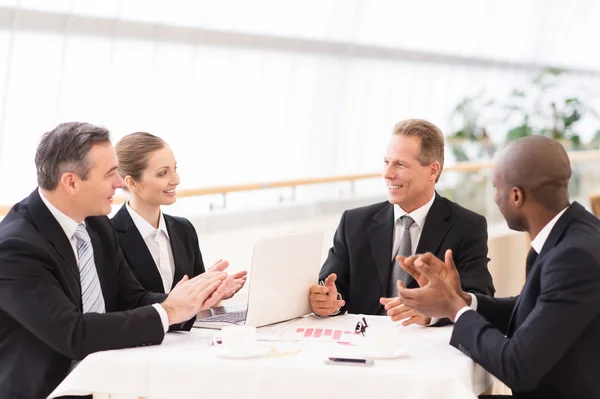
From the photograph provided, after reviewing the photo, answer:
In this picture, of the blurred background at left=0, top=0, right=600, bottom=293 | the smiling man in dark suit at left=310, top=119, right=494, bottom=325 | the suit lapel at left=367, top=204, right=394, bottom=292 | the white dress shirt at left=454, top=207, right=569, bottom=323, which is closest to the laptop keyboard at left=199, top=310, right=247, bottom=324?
the smiling man in dark suit at left=310, top=119, right=494, bottom=325

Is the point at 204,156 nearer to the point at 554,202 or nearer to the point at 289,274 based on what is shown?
the point at 289,274

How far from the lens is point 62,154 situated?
8.86 ft

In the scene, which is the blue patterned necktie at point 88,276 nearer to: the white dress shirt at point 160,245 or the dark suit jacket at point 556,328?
the white dress shirt at point 160,245

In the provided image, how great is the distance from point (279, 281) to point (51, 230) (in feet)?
2.43

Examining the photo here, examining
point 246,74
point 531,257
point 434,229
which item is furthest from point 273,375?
point 246,74

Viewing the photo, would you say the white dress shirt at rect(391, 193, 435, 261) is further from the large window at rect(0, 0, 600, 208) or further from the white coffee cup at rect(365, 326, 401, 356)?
the large window at rect(0, 0, 600, 208)

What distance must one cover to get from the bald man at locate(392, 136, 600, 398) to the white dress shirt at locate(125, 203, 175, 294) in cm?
116

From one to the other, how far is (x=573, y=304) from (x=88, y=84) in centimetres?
391

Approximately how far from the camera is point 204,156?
6.63 meters

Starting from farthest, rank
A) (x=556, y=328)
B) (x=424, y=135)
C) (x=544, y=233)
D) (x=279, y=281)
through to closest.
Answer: (x=424, y=135) → (x=279, y=281) → (x=544, y=233) → (x=556, y=328)

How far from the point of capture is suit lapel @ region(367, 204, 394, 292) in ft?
11.0

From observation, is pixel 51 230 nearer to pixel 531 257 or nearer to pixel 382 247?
pixel 382 247

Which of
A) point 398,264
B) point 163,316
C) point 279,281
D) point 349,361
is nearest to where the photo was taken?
point 349,361

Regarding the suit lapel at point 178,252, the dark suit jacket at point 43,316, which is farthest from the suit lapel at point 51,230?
the suit lapel at point 178,252
